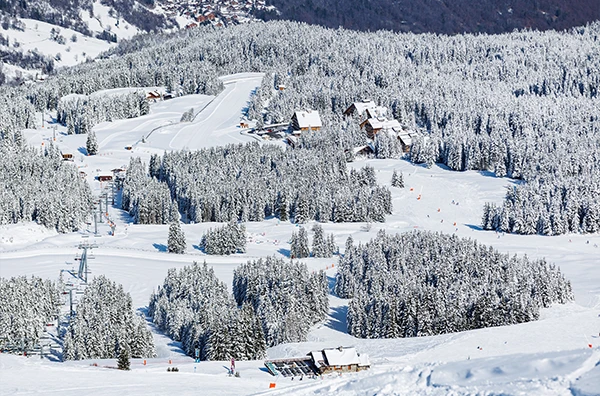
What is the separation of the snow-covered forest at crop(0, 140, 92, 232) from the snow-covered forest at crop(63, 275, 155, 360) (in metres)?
43.5

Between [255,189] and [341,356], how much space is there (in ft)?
208

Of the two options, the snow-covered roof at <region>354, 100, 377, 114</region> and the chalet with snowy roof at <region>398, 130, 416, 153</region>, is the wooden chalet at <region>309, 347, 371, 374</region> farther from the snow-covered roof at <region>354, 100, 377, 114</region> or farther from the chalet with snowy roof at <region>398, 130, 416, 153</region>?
the snow-covered roof at <region>354, 100, 377, 114</region>

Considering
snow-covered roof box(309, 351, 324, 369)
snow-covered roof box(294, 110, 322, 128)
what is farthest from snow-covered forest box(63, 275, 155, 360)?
snow-covered roof box(294, 110, 322, 128)

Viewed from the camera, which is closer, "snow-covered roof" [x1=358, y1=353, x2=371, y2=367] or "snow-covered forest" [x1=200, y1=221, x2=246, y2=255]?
"snow-covered roof" [x1=358, y1=353, x2=371, y2=367]

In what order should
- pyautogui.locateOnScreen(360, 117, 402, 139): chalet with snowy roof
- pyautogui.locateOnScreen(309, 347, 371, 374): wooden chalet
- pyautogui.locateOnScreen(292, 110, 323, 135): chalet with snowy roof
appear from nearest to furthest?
pyautogui.locateOnScreen(309, 347, 371, 374): wooden chalet
pyautogui.locateOnScreen(292, 110, 323, 135): chalet with snowy roof
pyautogui.locateOnScreen(360, 117, 402, 139): chalet with snowy roof

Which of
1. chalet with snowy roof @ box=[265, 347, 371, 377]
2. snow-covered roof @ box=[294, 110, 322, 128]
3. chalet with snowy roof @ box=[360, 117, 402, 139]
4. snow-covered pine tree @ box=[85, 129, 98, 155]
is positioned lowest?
chalet with snowy roof @ box=[265, 347, 371, 377]

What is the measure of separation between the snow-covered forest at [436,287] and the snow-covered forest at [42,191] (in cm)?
4024

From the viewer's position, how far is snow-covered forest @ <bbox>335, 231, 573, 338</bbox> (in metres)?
78.5

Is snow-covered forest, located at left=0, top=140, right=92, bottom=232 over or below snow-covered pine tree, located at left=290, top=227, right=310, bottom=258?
over

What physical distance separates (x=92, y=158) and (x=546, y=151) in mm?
72748

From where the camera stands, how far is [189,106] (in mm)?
191125

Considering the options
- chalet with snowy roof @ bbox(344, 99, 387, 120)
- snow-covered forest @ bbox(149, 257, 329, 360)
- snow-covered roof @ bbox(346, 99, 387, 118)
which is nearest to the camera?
snow-covered forest @ bbox(149, 257, 329, 360)

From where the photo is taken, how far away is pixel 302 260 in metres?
102

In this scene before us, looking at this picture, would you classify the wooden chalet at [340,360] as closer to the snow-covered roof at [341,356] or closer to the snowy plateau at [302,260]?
the snow-covered roof at [341,356]
